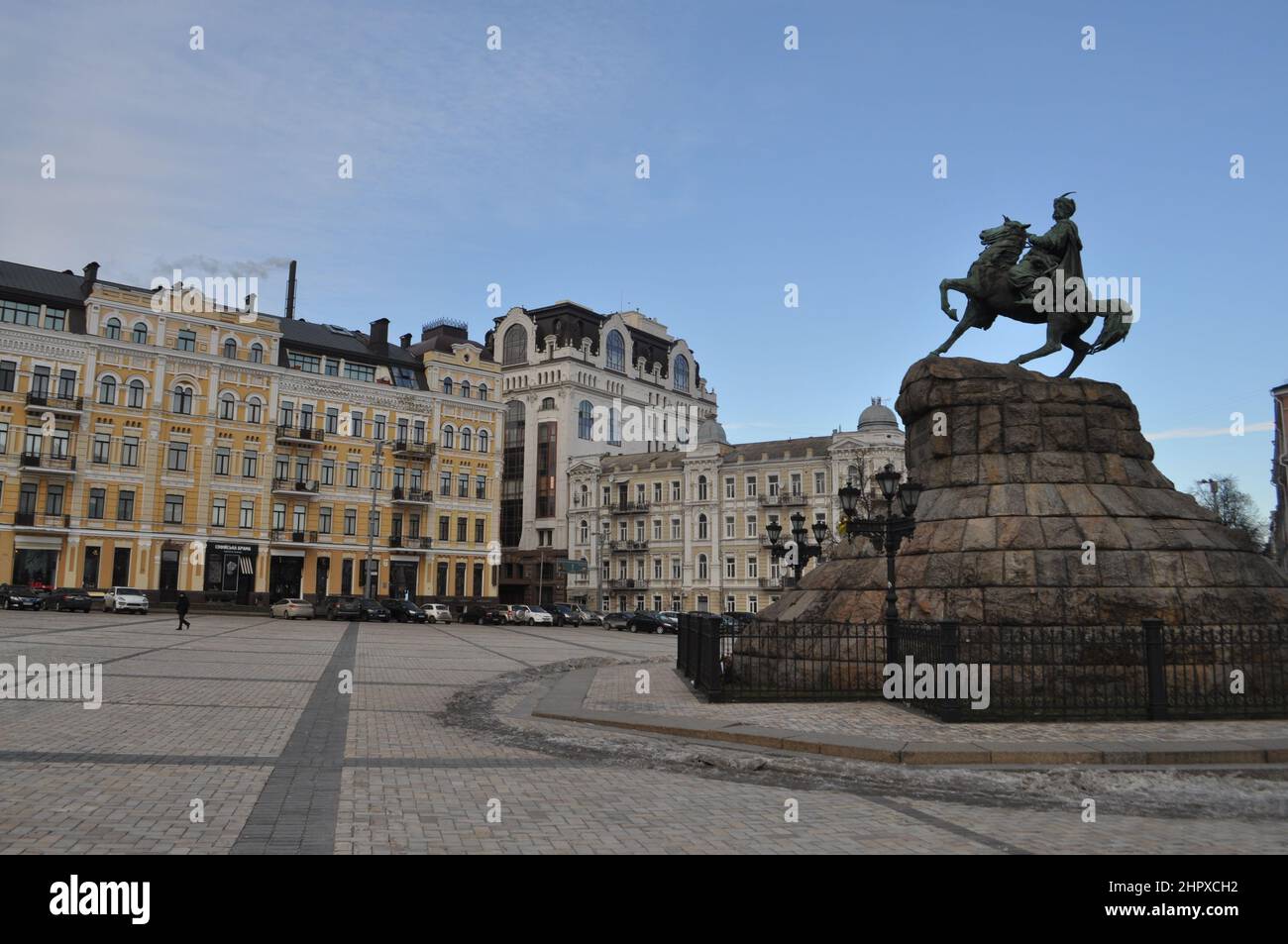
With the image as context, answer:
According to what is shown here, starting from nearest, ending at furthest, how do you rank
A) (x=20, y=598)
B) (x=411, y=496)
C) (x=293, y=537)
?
(x=20, y=598)
(x=293, y=537)
(x=411, y=496)

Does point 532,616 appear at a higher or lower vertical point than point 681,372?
lower

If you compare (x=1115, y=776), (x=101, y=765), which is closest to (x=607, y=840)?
(x=101, y=765)

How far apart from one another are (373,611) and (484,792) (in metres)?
46.0

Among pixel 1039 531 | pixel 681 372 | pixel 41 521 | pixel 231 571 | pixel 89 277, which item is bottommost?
pixel 231 571

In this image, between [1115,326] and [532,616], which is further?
[532,616]

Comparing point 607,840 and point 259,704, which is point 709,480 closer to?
point 259,704

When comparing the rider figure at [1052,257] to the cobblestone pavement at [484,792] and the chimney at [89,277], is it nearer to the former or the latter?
the cobblestone pavement at [484,792]

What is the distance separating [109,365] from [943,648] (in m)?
52.3

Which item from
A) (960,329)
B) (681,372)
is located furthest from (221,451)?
(681,372)

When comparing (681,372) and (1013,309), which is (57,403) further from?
(681,372)

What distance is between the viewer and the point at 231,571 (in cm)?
5634

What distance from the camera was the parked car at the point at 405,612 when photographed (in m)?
53.4

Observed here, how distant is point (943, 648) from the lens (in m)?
13.2

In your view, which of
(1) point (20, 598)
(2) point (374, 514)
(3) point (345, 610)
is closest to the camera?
(1) point (20, 598)
